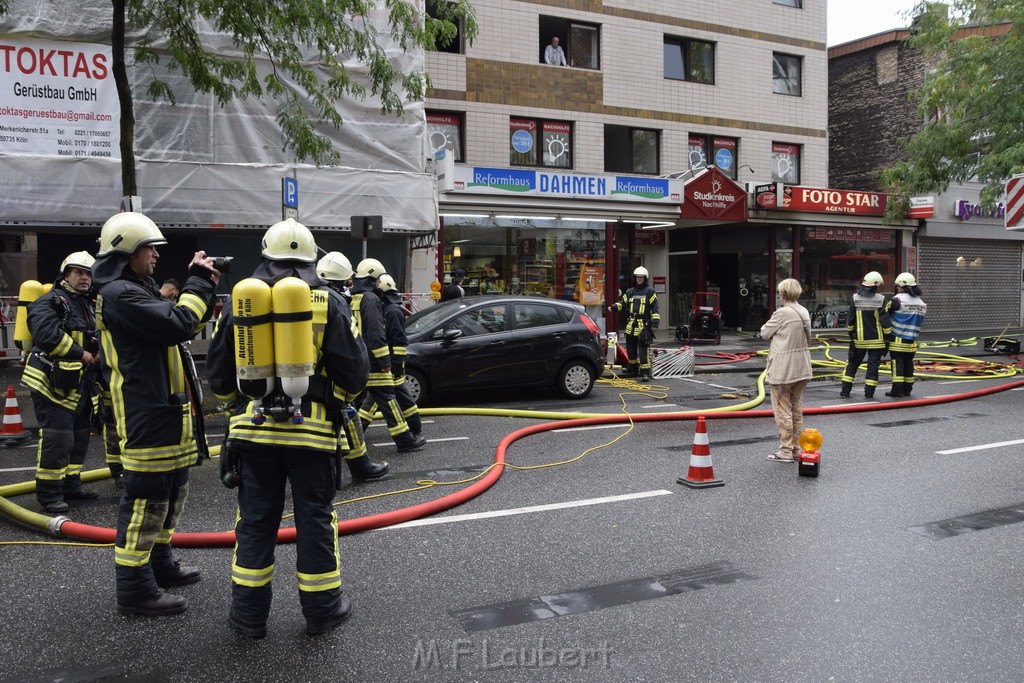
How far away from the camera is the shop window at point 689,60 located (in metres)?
22.3

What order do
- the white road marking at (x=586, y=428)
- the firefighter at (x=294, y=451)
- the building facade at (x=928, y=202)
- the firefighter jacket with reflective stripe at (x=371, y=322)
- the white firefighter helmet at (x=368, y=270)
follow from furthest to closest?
the building facade at (x=928, y=202) → the white road marking at (x=586, y=428) → the white firefighter helmet at (x=368, y=270) → the firefighter jacket with reflective stripe at (x=371, y=322) → the firefighter at (x=294, y=451)

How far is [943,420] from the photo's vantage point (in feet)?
33.1

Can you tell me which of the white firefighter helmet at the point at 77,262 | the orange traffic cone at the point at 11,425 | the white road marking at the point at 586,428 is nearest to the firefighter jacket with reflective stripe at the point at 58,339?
the white firefighter helmet at the point at 77,262

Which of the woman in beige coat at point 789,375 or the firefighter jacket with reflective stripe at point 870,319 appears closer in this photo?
the woman in beige coat at point 789,375

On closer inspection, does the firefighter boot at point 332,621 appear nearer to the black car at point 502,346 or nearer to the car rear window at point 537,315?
the black car at point 502,346

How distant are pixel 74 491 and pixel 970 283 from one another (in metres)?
27.3

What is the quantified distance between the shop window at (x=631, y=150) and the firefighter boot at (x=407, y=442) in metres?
14.6

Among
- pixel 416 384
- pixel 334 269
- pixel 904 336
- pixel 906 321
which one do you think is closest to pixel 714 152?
pixel 906 321

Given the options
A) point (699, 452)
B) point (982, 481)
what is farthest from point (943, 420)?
point (699, 452)

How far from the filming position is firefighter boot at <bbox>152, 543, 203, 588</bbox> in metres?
4.47

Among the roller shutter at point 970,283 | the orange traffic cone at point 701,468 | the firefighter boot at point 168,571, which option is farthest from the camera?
the roller shutter at point 970,283

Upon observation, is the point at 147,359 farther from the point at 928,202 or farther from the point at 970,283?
the point at 970,283

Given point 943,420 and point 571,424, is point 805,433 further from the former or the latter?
point 943,420

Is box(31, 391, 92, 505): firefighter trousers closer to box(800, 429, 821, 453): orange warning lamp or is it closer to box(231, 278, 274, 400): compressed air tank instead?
box(231, 278, 274, 400): compressed air tank
